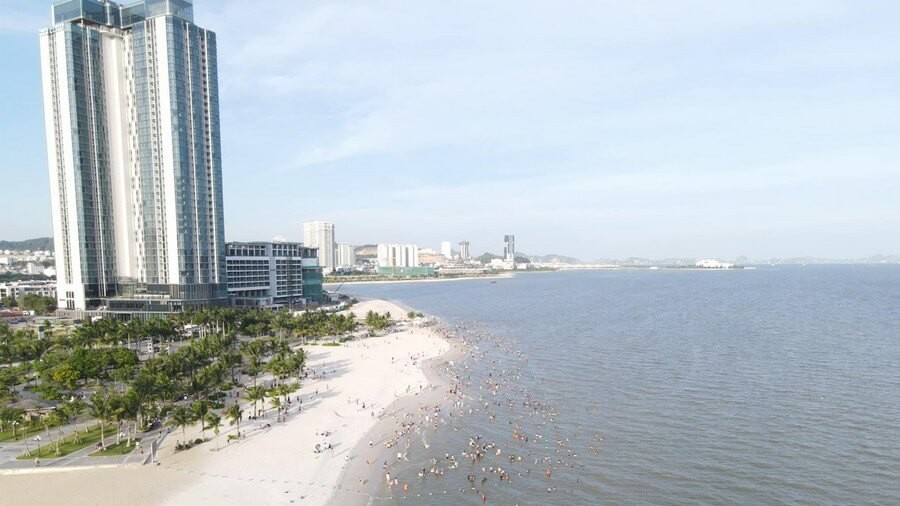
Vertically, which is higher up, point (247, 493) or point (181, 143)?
point (181, 143)

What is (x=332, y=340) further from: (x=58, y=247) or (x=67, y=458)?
(x=58, y=247)

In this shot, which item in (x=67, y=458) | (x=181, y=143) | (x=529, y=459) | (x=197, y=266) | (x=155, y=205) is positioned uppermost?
(x=181, y=143)

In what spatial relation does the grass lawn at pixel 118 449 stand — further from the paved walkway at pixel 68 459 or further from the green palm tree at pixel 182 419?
the green palm tree at pixel 182 419

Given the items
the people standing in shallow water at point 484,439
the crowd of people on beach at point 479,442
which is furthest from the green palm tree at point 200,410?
the people standing in shallow water at point 484,439

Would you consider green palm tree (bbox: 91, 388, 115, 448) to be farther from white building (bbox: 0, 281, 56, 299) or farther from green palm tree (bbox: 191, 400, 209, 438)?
white building (bbox: 0, 281, 56, 299)

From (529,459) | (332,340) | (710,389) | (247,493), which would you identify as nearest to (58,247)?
(332,340)

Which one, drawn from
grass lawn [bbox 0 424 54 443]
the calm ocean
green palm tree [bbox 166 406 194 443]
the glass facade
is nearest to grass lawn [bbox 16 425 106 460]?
grass lawn [bbox 0 424 54 443]
